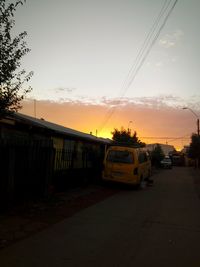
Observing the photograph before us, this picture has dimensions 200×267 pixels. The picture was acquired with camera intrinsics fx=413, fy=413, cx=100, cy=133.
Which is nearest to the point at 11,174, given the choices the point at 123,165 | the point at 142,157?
the point at 123,165

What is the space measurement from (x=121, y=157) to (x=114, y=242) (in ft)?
42.8

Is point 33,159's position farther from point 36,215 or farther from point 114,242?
point 114,242

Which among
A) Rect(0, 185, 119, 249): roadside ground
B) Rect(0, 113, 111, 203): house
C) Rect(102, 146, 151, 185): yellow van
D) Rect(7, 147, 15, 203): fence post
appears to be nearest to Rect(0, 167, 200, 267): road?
Rect(0, 185, 119, 249): roadside ground

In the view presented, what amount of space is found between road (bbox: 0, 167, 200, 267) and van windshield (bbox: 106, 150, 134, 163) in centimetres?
809

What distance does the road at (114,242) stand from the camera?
6.86m

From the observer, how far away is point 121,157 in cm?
2130

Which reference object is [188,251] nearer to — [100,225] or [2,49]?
[100,225]

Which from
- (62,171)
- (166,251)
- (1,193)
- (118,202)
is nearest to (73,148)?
(62,171)

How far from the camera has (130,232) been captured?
9445 millimetres

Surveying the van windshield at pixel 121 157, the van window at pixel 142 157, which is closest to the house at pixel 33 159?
the van windshield at pixel 121 157

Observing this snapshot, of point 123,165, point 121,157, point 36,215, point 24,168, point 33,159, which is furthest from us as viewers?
point 121,157

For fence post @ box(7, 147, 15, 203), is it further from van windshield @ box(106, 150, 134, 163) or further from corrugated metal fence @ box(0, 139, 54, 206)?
van windshield @ box(106, 150, 134, 163)

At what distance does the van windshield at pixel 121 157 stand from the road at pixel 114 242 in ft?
26.6

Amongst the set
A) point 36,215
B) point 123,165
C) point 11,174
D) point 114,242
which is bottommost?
point 114,242
